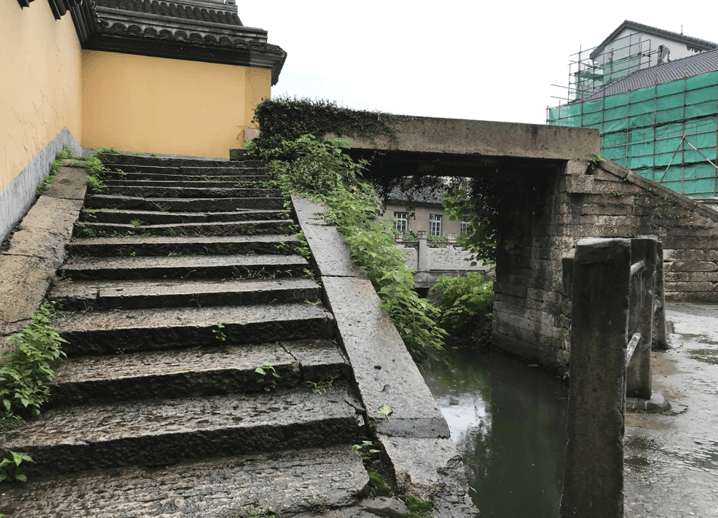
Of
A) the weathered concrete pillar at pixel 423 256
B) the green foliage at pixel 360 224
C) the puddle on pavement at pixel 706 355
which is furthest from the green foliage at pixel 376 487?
the weathered concrete pillar at pixel 423 256

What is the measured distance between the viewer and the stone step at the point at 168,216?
4.75 metres

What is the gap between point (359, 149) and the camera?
759 centimetres

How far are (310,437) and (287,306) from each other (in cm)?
118

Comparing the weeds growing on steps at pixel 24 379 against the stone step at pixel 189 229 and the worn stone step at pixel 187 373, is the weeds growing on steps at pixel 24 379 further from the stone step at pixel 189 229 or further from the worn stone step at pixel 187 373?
the stone step at pixel 189 229

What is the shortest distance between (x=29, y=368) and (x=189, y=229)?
7.57 ft

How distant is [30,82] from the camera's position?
5027 mm

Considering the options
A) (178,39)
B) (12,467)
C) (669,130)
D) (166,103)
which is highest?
(669,130)

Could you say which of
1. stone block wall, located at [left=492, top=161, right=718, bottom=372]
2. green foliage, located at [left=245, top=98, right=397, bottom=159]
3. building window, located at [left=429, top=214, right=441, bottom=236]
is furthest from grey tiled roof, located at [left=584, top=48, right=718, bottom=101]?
green foliage, located at [left=245, top=98, right=397, bottom=159]

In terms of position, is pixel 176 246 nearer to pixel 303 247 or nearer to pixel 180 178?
pixel 303 247

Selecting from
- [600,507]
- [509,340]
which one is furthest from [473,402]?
[600,507]

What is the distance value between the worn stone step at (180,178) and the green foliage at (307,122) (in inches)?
38.5

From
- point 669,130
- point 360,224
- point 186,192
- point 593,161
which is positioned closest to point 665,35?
point 669,130

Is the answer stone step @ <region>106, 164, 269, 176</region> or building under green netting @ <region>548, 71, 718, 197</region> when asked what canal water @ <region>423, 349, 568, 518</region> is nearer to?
stone step @ <region>106, 164, 269, 176</region>

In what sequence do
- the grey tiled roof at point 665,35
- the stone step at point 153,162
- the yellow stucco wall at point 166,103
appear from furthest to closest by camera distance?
the grey tiled roof at point 665,35
the yellow stucco wall at point 166,103
the stone step at point 153,162
